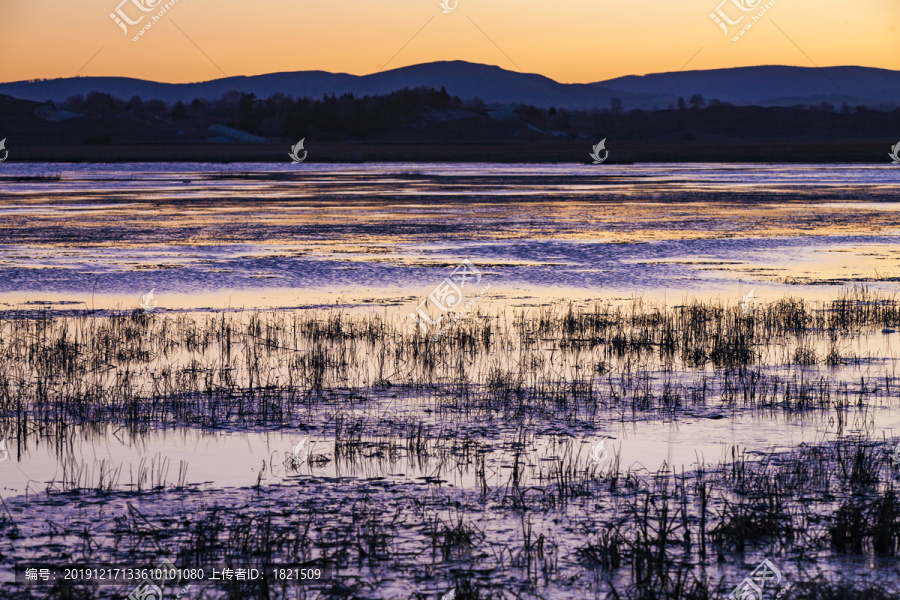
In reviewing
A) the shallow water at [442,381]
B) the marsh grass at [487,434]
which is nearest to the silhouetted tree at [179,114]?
the shallow water at [442,381]

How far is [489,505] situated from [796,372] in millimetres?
6884

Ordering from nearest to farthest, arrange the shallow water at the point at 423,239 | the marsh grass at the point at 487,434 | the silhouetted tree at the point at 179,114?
the marsh grass at the point at 487,434 → the shallow water at the point at 423,239 → the silhouetted tree at the point at 179,114

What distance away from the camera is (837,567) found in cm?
698

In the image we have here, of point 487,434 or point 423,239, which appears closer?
point 487,434

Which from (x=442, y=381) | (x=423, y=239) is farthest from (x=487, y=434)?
(x=423, y=239)

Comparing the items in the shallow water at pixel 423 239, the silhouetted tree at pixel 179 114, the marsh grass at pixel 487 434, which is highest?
the silhouetted tree at pixel 179 114

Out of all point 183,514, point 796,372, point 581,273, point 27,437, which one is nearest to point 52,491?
point 183,514

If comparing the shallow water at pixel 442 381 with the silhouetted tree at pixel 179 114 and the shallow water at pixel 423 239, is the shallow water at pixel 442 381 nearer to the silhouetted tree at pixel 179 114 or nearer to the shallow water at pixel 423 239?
the shallow water at pixel 423 239

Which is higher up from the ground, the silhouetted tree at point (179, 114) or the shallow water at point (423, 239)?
the silhouetted tree at point (179, 114)

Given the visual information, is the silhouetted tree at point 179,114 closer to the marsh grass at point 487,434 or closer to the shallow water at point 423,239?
the shallow water at point 423,239

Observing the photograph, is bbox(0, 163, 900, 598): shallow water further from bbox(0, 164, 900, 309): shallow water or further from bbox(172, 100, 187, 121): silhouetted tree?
bbox(172, 100, 187, 121): silhouetted tree

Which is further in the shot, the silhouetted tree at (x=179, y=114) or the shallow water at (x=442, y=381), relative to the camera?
the silhouetted tree at (x=179, y=114)

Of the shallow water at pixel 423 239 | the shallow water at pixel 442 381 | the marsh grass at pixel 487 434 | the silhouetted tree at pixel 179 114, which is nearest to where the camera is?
the marsh grass at pixel 487 434

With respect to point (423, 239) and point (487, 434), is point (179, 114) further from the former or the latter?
point (487, 434)
